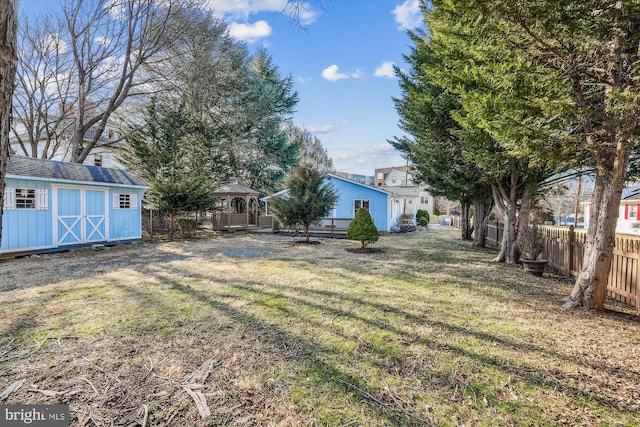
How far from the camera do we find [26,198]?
32.6ft

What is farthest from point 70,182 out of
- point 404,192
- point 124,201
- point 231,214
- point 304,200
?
point 404,192

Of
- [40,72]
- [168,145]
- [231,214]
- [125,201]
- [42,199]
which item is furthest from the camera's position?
[231,214]

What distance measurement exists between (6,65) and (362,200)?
19.6 m

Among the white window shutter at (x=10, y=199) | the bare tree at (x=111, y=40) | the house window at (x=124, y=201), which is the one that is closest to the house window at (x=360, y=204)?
the house window at (x=124, y=201)

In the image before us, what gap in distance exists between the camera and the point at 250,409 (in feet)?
8.34

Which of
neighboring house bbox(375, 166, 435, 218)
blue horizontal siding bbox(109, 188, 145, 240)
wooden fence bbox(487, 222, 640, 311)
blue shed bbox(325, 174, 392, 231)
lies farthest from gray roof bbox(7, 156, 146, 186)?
neighboring house bbox(375, 166, 435, 218)

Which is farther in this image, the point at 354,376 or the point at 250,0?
the point at 250,0

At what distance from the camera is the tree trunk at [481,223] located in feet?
47.1

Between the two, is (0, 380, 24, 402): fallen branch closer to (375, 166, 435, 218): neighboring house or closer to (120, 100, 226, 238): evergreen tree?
(120, 100, 226, 238): evergreen tree

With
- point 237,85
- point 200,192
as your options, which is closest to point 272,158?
point 237,85

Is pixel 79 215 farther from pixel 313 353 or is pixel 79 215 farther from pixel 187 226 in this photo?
pixel 313 353

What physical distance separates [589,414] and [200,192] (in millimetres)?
15211

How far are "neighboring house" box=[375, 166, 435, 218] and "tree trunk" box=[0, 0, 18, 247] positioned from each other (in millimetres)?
23036

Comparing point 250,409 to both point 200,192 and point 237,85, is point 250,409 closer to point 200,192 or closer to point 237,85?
point 200,192
